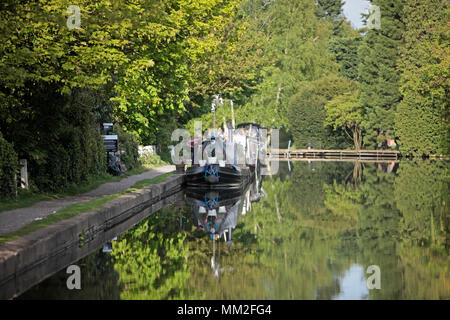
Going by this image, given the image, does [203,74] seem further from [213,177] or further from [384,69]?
[384,69]

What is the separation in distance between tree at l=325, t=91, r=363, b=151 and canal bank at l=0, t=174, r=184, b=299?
53348 millimetres

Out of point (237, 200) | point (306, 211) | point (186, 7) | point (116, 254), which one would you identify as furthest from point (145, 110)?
point (116, 254)

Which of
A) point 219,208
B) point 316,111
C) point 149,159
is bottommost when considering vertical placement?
point 219,208

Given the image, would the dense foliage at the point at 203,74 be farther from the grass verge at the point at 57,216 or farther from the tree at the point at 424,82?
the grass verge at the point at 57,216

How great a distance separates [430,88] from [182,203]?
126ft

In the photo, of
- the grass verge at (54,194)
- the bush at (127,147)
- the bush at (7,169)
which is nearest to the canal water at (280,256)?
the grass verge at (54,194)

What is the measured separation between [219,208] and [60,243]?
9.56 meters

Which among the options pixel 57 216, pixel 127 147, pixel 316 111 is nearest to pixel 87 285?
pixel 57 216

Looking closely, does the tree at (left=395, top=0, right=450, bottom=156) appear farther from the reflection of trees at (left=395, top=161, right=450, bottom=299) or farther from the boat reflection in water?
the reflection of trees at (left=395, top=161, right=450, bottom=299)

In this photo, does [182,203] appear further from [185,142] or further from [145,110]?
[185,142]

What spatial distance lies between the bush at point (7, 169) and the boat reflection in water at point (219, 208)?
Answer: 4319mm

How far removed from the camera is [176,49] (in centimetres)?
2684

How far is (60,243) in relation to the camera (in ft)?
40.5
